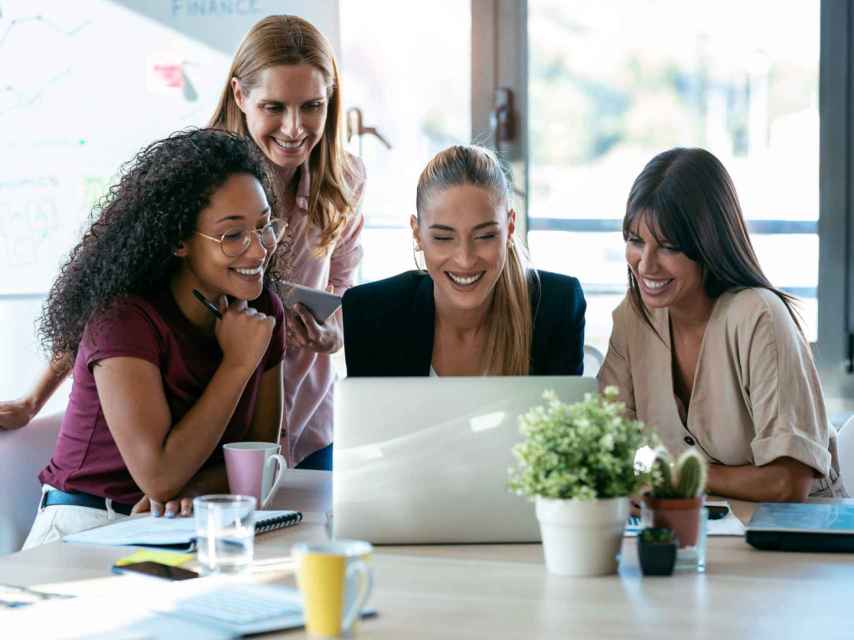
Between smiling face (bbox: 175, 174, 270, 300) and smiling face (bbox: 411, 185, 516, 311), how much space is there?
329mm

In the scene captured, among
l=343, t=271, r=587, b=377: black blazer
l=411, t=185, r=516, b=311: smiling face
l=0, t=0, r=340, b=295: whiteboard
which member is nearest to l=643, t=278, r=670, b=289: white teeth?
l=343, t=271, r=587, b=377: black blazer

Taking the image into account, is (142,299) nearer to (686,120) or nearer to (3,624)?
(3,624)

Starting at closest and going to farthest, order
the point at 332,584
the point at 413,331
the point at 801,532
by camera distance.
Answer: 1. the point at 332,584
2. the point at 801,532
3. the point at 413,331

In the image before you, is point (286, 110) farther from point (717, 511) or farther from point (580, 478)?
point (580, 478)

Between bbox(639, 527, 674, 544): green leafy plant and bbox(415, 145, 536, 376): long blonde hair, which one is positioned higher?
bbox(415, 145, 536, 376): long blonde hair

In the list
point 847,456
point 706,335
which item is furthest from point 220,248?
point 847,456

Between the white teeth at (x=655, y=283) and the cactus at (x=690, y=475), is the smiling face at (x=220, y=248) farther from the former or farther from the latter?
the cactus at (x=690, y=475)

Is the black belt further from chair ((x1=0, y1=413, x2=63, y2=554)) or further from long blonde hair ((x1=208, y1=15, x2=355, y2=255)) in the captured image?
long blonde hair ((x1=208, y1=15, x2=355, y2=255))

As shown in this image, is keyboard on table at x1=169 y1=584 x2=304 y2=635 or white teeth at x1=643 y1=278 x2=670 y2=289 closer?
keyboard on table at x1=169 y1=584 x2=304 y2=635

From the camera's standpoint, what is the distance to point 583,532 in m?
1.43

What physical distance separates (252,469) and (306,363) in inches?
38.5

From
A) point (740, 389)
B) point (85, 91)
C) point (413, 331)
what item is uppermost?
point (85, 91)

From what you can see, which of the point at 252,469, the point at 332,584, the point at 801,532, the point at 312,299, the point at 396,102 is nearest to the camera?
the point at 332,584

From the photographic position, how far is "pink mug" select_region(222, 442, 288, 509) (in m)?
1.80
